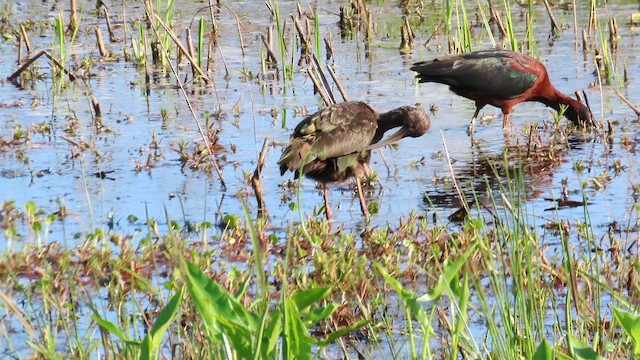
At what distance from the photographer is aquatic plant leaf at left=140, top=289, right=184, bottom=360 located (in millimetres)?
2936

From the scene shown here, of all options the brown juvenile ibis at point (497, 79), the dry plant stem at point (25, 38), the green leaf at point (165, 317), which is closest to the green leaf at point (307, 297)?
the green leaf at point (165, 317)

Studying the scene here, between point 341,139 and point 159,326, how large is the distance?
3907mm

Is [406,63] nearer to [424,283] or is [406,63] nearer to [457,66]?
[457,66]

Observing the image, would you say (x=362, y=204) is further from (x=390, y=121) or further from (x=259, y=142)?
(x=259, y=142)

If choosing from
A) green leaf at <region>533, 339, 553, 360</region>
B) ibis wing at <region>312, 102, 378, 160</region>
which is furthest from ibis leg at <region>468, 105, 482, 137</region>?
green leaf at <region>533, 339, 553, 360</region>

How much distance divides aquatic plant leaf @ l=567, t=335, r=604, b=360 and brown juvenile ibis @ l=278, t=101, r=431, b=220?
11.6ft

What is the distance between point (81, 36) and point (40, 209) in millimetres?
6615

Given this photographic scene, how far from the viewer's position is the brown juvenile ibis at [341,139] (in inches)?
263

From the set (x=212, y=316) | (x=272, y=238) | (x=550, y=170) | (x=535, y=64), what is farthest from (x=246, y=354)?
(x=535, y=64)

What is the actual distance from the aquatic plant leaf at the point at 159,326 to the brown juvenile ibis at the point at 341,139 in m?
3.52

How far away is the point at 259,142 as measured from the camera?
28.3ft

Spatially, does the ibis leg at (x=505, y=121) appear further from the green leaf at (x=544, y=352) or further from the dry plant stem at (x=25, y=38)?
the green leaf at (x=544, y=352)

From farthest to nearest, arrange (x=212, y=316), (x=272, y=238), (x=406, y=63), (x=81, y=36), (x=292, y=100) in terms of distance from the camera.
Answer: (x=81, y=36) → (x=406, y=63) → (x=292, y=100) → (x=272, y=238) → (x=212, y=316)

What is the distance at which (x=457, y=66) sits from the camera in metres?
9.28
